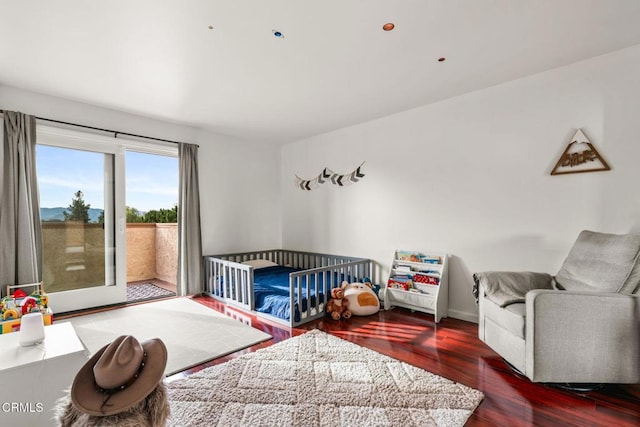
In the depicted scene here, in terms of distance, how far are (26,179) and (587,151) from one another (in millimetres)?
5169

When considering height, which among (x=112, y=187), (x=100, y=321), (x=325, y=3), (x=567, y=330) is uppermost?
(x=325, y=3)

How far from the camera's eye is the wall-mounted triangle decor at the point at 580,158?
244cm

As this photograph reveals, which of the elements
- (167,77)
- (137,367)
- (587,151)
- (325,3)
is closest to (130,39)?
(167,77)

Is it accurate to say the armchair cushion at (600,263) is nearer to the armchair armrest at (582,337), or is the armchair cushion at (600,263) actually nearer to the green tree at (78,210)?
the armchair armrest at (582,337)

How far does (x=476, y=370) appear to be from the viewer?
2.12 metres

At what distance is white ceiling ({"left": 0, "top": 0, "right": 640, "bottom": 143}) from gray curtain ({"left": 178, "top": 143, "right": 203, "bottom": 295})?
0.91 meters

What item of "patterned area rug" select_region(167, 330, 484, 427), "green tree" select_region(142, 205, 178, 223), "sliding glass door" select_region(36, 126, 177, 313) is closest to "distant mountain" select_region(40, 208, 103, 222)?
"sliding glass door" select_region(36, 126, 177, 313)

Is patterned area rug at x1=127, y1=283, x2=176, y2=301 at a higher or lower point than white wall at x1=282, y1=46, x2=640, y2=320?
lower

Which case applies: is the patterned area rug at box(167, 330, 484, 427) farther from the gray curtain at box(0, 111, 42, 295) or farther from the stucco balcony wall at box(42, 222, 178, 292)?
the stucco balcony wall at box(42, 222, 178, 292)

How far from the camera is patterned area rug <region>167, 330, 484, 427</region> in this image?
63.0 inches

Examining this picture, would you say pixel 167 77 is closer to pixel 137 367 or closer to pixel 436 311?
pixel 137 367

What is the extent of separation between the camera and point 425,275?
325cm

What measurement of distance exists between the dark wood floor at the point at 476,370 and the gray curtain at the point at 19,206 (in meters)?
2.22

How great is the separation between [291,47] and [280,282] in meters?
2.61
